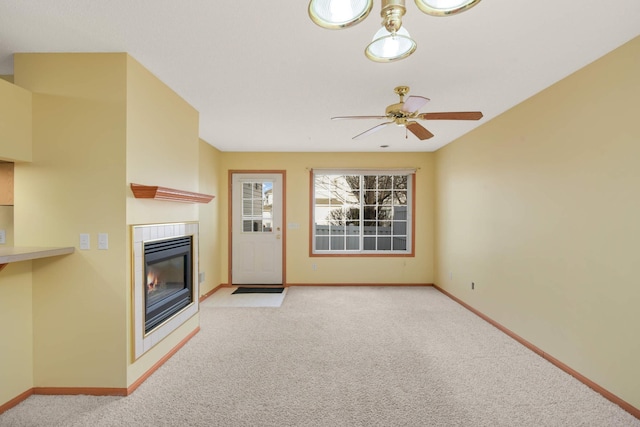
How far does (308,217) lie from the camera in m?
5.12

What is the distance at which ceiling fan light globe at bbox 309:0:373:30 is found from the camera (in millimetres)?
982

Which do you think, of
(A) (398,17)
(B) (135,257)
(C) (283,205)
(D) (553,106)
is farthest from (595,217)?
(C) (283,205)

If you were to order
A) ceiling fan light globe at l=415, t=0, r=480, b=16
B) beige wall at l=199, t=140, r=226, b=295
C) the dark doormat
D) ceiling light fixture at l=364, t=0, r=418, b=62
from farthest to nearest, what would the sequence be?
1. the dark doormat
2. beige wall at l=199, t=140, r=226, b=295
3. ceiling light fixture at l=364, t=0, r=418, b=62
4. ceiling fan light globe at l=415, t=0, r=480, b=16

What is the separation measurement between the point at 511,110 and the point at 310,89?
213 centimetres

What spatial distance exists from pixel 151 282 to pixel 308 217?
3.01m

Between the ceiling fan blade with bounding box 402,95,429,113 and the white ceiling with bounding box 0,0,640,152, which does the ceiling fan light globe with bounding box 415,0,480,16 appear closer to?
the white ceiling with bounding box 0,0,640,152

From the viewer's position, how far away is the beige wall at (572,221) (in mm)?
1911

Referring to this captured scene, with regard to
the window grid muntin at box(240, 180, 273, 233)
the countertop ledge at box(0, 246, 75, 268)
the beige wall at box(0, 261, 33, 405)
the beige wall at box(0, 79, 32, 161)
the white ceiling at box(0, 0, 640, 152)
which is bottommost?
the beige wall at box(0, 261, 33, 405)

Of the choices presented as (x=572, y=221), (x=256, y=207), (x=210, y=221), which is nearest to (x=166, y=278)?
(x=210, y=221)

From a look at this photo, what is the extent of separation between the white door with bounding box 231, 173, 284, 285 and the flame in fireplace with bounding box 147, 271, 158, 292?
8.77 ft

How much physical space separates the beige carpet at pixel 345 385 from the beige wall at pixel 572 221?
0.94ft

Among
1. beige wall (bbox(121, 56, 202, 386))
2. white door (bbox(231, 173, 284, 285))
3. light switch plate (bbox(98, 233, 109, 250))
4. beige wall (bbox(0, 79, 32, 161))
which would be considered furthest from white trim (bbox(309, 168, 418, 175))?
beige wall (bbox(0, 79, 32, 161))

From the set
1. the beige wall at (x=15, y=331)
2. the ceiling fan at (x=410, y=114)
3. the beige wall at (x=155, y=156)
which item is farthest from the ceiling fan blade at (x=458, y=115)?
the beige wall at (x=15, y=331)

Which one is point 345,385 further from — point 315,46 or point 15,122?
point 15,122
